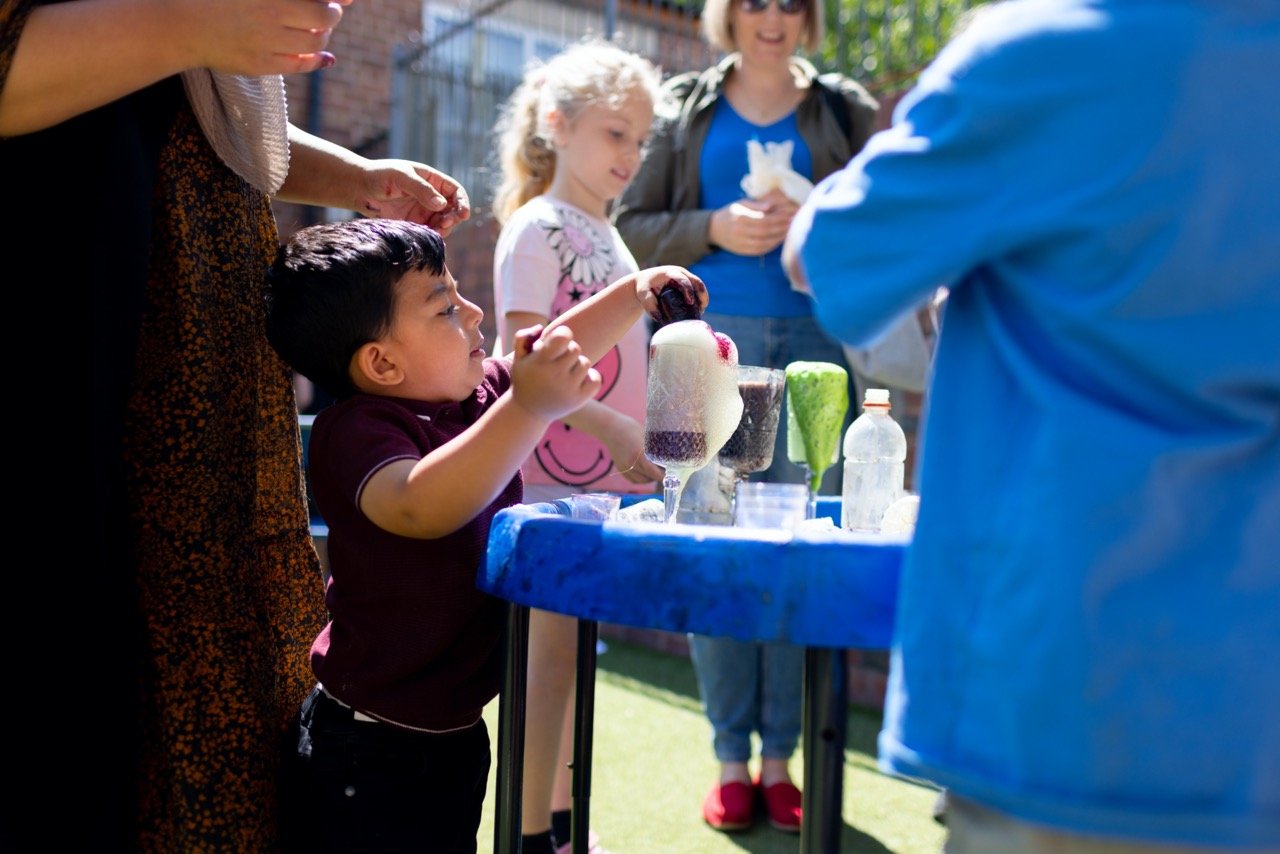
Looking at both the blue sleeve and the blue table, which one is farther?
the blue table

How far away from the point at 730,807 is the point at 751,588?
6.11 feet

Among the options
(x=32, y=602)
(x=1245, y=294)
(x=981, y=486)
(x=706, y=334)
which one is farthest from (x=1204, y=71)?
(x=32, y=602)

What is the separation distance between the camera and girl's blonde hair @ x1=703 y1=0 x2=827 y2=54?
10.8 ft

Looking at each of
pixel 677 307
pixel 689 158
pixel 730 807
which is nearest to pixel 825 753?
pixel 677 307

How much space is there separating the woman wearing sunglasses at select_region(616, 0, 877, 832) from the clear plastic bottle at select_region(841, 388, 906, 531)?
1083 millimetres

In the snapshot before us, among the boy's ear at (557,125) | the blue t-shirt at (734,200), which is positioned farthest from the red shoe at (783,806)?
the boy's ear at (557,125)

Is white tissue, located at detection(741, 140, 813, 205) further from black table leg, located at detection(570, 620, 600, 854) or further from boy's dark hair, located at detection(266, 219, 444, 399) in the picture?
black table leg, located at detection(570, 620, 600, 854)

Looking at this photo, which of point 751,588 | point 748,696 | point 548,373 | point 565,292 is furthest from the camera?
point 748,696

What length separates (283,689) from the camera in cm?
163

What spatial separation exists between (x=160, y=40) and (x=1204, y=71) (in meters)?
1.08

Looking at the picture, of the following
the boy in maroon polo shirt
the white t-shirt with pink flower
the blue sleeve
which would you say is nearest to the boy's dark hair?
the boy in maroon polo shirt

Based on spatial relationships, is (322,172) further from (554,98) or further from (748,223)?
(748,223)

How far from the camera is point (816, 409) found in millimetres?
1906

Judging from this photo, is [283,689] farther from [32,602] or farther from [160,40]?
A: [160,40]
